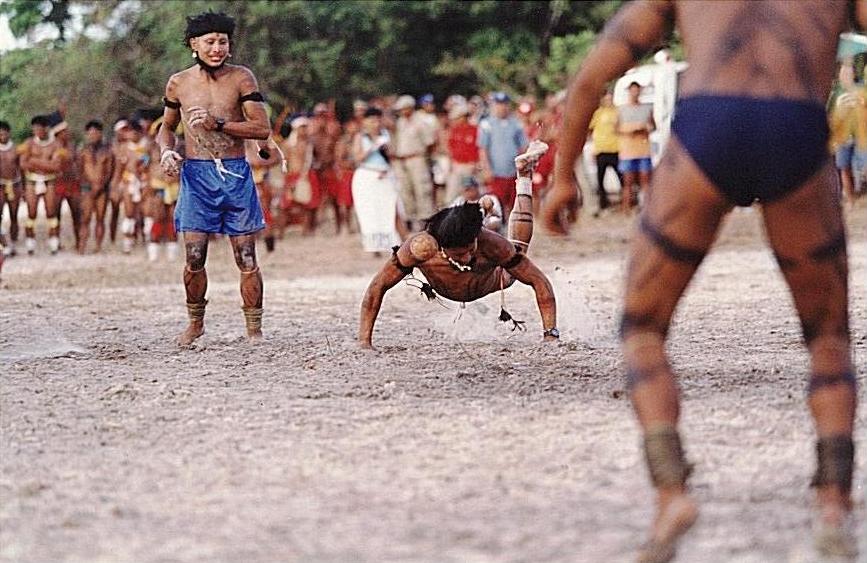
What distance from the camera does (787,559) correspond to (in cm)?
372

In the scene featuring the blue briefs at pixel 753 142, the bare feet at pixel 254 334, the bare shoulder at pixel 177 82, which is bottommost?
the bare feet at pixel 254 334

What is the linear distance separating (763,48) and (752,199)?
0.40 meters

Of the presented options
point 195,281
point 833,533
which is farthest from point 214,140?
point 833,533

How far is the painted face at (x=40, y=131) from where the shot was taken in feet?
57.3

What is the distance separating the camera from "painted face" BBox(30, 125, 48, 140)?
17.5 metres

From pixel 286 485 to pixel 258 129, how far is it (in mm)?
3664

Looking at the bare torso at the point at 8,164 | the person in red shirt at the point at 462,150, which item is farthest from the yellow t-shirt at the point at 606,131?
the bare torso at the point at 8,164

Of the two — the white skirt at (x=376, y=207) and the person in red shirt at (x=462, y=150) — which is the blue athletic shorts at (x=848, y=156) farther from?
the white skirt at (x=376, y=207)

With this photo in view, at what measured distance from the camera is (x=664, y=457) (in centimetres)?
375

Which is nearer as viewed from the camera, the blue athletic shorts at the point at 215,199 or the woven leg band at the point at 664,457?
the woven leg band at the point at 664,457

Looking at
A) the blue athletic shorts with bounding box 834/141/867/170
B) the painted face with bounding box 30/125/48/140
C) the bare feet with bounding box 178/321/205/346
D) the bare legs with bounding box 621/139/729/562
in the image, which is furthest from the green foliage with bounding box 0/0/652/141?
the bare legs with bounding box 621/139/729/562

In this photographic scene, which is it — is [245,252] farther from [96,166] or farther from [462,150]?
[462,150]

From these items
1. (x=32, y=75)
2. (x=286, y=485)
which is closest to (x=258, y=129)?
(x=286, y=485)

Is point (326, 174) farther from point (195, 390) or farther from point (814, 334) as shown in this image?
point (814, 334)
